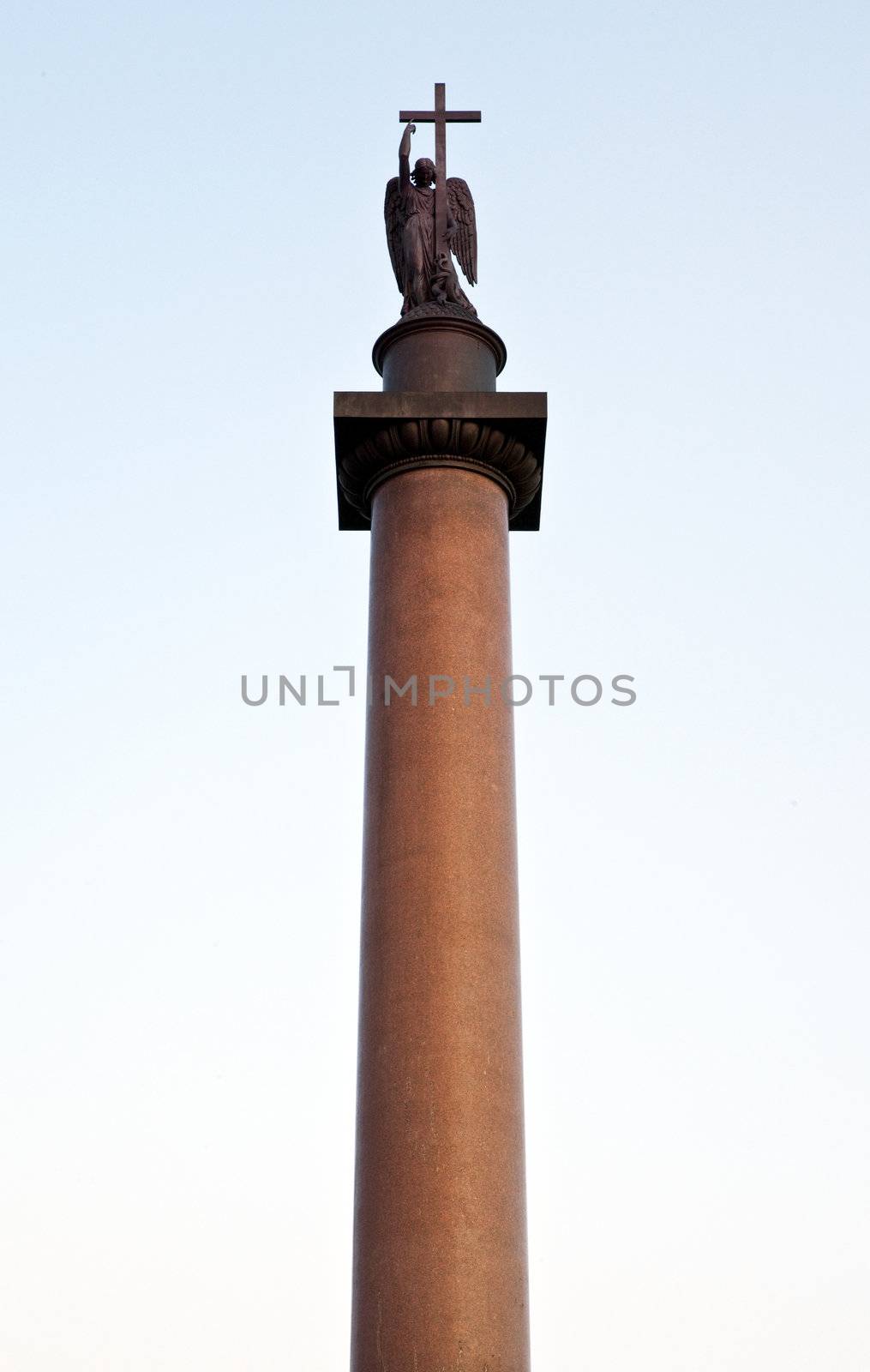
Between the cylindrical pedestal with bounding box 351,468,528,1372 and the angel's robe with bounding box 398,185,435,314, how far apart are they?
8.66 feet

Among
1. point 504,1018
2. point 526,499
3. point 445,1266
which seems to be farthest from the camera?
point 526,499

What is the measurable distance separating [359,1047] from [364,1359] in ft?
7.70

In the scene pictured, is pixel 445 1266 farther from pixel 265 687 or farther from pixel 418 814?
pixel 265 687

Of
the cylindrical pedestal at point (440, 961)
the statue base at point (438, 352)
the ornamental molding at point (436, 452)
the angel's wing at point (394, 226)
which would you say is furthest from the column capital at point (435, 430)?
the angel's wing at point (394, 226)

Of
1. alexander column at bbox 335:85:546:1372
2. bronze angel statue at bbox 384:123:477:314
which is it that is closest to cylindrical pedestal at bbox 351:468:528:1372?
alexander column at bbox 335:85:546:1372

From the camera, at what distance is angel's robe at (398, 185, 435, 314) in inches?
669

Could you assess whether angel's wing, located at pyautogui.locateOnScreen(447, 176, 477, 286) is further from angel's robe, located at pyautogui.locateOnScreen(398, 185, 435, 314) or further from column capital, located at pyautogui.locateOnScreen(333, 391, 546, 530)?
column capital, located at pyautogui.locateOnScreen(333, 391, 546, 530)

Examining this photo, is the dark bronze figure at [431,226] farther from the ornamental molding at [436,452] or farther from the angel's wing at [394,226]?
the ornamental molding at [436,452]

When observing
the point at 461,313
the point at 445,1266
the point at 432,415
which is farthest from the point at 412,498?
the point at 445,1266

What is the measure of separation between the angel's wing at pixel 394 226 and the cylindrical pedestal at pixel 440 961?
124 inches

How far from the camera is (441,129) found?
57.5ft

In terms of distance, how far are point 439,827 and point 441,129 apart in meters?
8.16

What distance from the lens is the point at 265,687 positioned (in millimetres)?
16922

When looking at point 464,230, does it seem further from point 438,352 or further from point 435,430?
point 435,430
